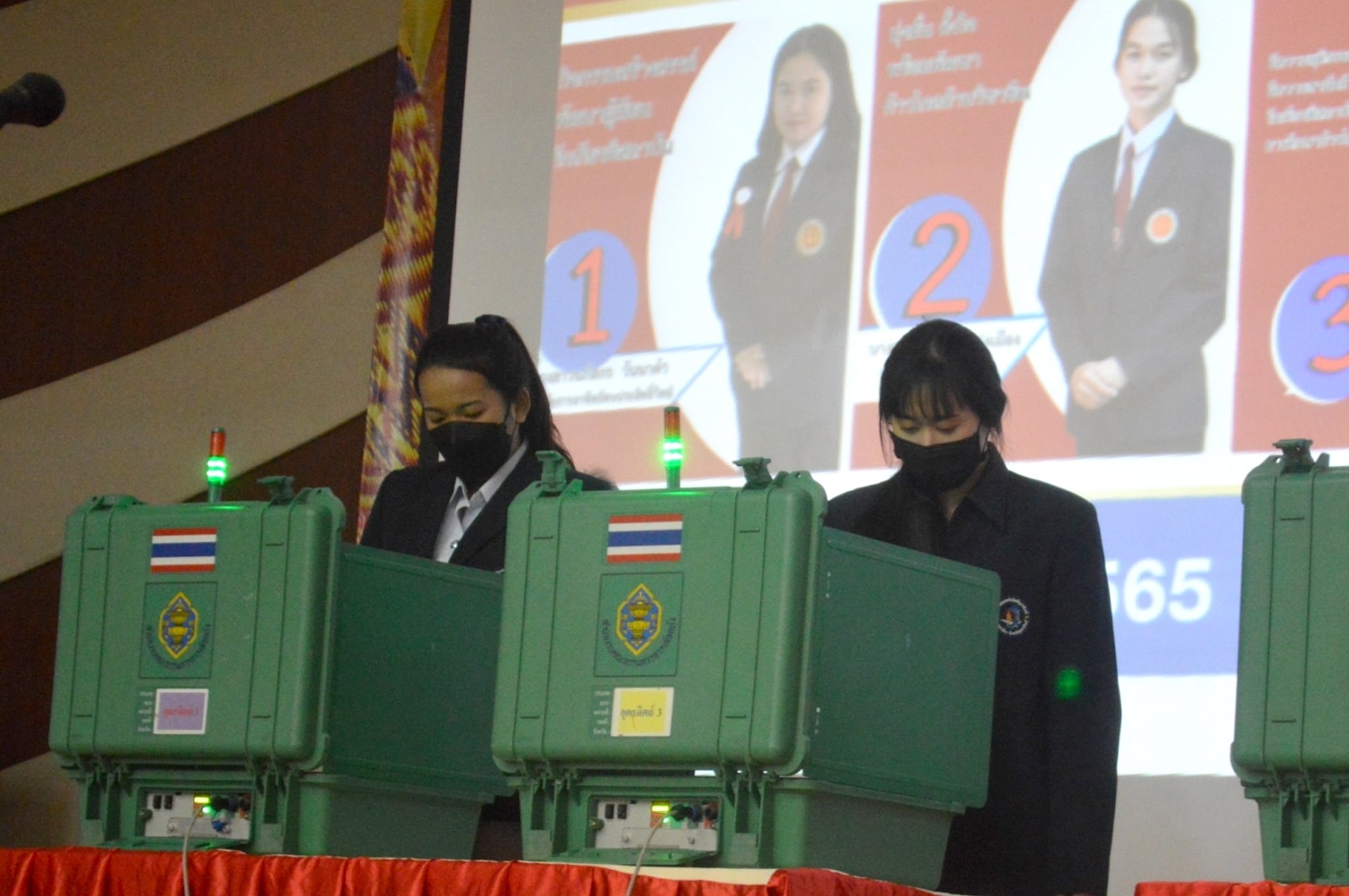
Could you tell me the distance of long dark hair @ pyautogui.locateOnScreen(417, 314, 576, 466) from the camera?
2.85 m

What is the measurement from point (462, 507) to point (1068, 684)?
2.85 ft

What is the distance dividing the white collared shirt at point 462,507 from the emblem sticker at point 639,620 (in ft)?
2.14

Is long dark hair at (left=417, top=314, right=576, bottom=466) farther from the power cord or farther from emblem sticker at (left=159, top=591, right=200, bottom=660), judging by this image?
the power cord

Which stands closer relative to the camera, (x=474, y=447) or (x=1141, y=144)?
(x=474, y=447)

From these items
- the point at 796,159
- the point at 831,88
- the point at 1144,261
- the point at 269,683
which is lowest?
the point at 269,683

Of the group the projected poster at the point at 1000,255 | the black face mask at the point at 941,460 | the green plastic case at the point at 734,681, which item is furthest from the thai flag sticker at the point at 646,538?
the projected poster at the point at 1000,255

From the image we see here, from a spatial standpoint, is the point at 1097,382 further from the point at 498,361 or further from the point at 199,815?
the point at 199,815

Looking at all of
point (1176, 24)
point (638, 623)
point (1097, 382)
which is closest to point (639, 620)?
point (638, 623)

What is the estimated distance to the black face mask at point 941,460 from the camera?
8.32 feet

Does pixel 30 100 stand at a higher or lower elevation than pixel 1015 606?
higher

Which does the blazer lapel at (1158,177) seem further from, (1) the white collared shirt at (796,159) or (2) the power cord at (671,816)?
(2) the power cord at (671,816)

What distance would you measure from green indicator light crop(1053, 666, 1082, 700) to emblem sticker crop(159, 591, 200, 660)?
→ 3.44 feet

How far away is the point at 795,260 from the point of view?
4105 millimetres

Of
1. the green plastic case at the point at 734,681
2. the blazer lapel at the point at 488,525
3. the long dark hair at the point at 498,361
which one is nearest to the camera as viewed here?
the green plastic case at the point at 734,681
